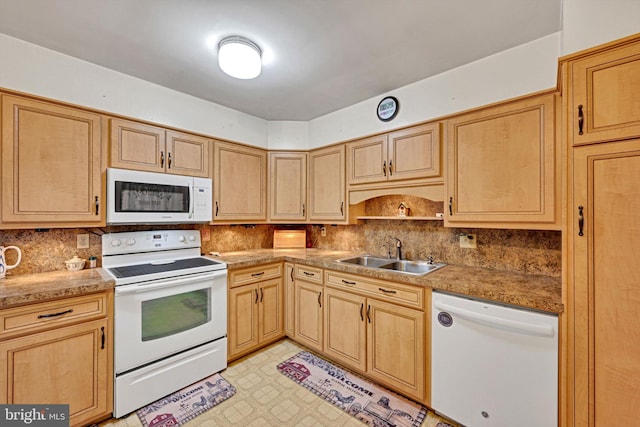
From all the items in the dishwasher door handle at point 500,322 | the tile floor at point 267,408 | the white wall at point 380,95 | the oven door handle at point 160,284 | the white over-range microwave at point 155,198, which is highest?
the white wall at point 380,95

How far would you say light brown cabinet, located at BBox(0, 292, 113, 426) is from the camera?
143 cm

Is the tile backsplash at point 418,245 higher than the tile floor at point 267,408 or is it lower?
higher

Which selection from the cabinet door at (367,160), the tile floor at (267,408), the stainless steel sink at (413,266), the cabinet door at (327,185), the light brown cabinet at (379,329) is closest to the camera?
the tile floor at (267,408)

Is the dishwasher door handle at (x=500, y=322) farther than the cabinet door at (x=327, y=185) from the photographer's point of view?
No

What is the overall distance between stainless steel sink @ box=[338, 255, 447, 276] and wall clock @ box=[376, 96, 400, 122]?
1309 mm

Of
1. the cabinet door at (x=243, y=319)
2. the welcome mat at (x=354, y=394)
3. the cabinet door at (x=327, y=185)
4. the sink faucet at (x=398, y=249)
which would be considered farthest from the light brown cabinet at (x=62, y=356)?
the sink faucet at (x=398, y=249)

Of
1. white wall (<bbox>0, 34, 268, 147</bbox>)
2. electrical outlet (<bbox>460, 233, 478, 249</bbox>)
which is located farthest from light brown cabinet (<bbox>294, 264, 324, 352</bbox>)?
white wall (<bbox>0, 34, 268, 147</bbox>)

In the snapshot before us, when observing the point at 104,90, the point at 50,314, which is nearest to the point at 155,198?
the point at 104,90

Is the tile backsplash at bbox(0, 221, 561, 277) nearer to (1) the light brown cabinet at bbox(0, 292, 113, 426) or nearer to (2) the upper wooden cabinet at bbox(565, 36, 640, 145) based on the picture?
(1) the light brown cabinet at bbox(0, 292, 113, 426)

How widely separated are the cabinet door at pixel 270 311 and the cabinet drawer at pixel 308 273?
0.79 feet

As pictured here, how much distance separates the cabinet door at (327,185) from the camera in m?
→ 2.77

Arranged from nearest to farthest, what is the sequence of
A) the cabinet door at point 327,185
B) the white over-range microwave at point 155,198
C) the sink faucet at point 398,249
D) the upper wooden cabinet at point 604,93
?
the upper wooden cabinet at point 604,93 → the white over-range microwave at point 155,198 → the sink faucet at point 398,249 → the cabinet door at point 327,185

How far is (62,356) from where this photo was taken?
1.57m

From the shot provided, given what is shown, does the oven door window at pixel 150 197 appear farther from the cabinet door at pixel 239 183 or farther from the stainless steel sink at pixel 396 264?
the stainless steel sink at pixel 396 264
